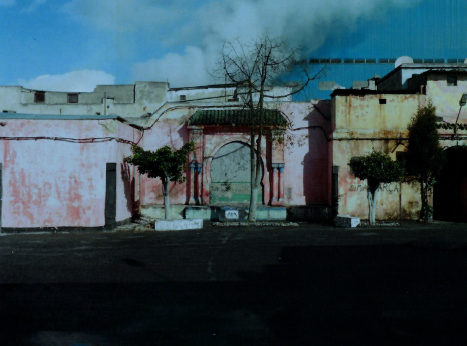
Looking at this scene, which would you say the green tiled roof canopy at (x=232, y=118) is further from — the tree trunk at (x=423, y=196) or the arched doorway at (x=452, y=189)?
the arched doorway at (x=452, y=189)

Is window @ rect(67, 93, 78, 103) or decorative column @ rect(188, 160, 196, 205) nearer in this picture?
decorative column @ rect(188, 160, 196, 205)

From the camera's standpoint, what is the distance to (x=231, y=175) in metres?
21.2

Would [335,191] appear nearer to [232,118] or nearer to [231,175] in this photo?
[231,175]

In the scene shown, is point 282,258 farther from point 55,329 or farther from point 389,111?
point 389,111

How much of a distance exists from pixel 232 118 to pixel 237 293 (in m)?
14.1

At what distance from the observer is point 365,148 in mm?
19656

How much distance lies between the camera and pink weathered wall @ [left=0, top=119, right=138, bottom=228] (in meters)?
16.2

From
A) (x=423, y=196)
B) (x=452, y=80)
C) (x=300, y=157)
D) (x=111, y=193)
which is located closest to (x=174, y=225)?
(x=111, y=193)

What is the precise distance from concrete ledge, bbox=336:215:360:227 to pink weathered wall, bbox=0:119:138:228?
895cm

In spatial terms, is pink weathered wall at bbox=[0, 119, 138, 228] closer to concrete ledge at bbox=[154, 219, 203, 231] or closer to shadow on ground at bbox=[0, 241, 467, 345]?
concrete ledge at bbox=[154, 219, 203, 231]

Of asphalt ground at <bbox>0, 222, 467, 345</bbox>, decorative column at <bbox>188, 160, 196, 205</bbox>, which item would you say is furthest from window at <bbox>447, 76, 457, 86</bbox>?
decorative column at <bbox>188, 160, 196, 205</bbox>

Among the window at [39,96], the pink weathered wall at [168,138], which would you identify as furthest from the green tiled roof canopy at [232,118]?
the window at [39,96]

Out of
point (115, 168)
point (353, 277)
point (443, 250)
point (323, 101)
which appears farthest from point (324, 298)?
point (323, 101)

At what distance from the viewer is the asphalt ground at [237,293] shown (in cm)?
530
